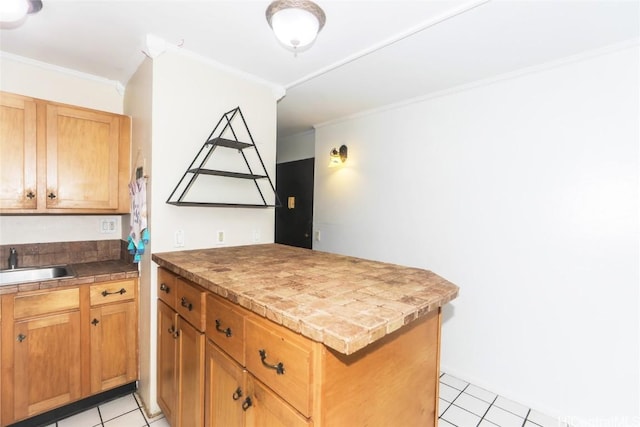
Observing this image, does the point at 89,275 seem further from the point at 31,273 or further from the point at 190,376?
the point at 190,376

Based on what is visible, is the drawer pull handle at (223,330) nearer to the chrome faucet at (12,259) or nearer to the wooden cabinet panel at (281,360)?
the wooden cabinet panel at (281,360)

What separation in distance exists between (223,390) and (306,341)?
648 millimetres

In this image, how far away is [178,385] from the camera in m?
1.59

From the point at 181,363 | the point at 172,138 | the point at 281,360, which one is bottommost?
the point at 181,363

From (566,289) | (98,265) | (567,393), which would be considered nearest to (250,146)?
(98,265)

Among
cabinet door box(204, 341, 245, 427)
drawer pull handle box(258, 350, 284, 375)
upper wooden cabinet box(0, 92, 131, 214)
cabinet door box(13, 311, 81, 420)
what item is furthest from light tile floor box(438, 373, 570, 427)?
upper wooden cabinet box(0, 92, 131, 214)

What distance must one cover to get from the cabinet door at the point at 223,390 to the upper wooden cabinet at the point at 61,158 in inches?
61.4

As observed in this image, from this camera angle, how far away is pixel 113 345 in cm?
199

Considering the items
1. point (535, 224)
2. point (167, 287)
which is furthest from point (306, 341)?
point (535, 224)

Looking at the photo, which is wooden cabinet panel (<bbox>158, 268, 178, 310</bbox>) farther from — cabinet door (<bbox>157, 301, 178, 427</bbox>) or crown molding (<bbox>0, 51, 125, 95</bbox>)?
crown molding (<bbox>0, 51, 125, 95</bbox>)

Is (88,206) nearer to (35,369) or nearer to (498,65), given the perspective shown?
(35,369)

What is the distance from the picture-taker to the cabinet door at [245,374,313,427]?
91 centimetres

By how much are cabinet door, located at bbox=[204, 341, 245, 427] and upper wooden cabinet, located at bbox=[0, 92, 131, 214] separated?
1.56 meters

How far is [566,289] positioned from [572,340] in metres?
0.32
